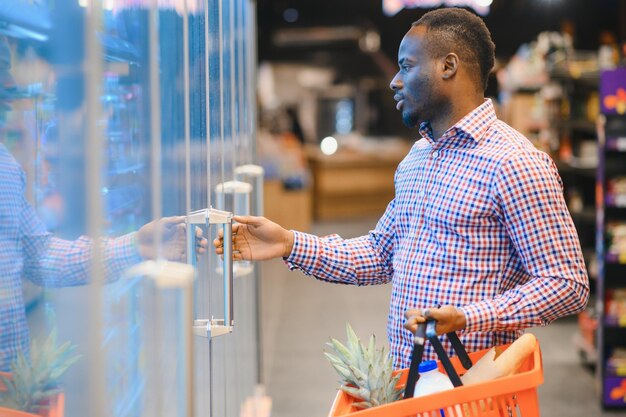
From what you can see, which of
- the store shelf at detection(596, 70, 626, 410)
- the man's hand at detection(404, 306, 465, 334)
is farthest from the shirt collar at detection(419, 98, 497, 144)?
the store shelf at detection(596, 70, 626, 410)

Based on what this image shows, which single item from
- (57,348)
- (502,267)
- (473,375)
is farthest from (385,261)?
(57,348)

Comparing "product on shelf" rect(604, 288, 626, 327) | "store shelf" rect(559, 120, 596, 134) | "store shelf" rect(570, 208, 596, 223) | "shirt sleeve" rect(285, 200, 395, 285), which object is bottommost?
"product on shelf" rect(604, 288, 626, 327)

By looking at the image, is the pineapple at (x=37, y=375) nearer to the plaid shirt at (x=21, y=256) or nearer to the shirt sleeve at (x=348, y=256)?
the plaid shirt at (x=21, y=256)

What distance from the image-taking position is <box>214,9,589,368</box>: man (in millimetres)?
2000

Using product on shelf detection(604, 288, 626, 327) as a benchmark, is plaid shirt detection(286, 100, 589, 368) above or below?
above

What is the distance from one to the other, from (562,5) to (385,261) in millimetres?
7466

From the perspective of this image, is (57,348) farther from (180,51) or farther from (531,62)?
(531,62)

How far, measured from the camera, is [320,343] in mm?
7004

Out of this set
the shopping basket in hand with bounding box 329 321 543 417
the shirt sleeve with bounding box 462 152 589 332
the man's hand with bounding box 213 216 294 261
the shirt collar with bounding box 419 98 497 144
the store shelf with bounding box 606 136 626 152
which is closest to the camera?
the shopping basket in hand with bounding box 329 321 543 417

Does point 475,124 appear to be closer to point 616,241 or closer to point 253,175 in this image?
point 253,175

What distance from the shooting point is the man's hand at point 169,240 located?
1459mm

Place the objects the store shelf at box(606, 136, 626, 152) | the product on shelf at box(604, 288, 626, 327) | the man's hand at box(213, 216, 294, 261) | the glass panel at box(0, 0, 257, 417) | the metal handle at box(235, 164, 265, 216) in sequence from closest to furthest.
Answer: the glass panel at box(0, 0, 257, 417) < the man's hand at box(213, 216, 294, 261) < the metal handle at box(235, 164, 265, 216) < the product on shelf at box(604, 288, 626, 327) < the store shelf at box(606, 136, 626, 152)

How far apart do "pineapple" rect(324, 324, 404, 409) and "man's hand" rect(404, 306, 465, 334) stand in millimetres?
97

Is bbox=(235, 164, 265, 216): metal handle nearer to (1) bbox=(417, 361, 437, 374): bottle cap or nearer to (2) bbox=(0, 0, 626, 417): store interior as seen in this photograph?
(2) bbox=(0, 0, 626, 417): store interior
